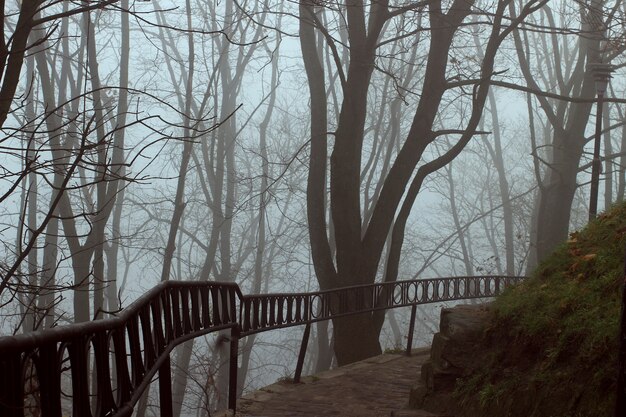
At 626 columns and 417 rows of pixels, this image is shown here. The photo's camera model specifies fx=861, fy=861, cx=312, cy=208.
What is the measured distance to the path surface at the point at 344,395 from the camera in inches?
328

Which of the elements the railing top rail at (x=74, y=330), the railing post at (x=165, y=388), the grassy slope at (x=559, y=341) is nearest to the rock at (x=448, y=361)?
the grassy slope at (x=559, y=341)

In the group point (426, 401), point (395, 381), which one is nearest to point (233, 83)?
point (395, 381)

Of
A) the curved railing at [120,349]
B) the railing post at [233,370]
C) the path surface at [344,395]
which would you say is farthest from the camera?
the path surface at [344,395]

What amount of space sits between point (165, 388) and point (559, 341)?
3.26 m

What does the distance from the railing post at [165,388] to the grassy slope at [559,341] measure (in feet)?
Answer: 9.28

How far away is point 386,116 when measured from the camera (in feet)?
111

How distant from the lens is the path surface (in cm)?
834

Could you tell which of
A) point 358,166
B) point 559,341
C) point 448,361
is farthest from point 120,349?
point 358,166

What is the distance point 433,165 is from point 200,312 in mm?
8088

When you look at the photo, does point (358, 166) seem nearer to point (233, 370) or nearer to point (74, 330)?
point (233, 370)

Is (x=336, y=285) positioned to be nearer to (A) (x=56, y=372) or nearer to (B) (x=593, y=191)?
(B) (x=593, y=191)

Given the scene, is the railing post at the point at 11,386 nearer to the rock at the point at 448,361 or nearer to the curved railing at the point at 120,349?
the curved railing at the point at 120,349

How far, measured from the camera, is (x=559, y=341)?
6867mm

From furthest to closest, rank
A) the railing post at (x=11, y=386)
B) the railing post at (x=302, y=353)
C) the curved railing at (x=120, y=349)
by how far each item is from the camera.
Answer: the railing post at (x=302, y=353) → the curved railing at (x=120, y=349) → the railing post at (x=11, y=386)
